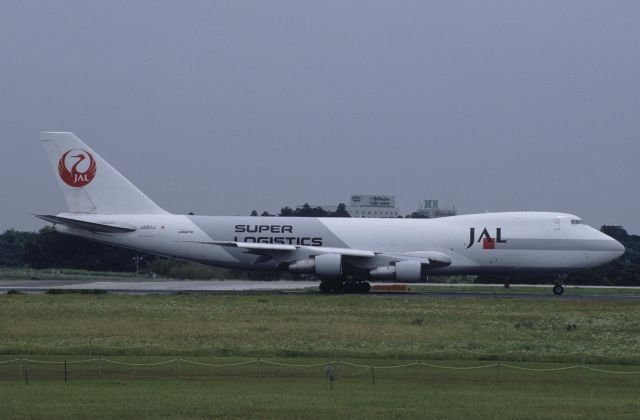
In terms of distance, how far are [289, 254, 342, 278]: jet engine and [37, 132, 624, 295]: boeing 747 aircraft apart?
1.76 ft

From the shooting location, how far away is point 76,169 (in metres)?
50.0

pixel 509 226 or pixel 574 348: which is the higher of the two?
pixel 509 226

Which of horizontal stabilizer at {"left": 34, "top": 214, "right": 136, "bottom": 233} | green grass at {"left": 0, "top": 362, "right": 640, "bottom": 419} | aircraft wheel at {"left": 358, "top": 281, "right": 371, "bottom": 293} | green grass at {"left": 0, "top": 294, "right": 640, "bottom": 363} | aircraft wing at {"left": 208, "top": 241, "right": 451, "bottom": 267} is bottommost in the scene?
green grass at {"left": 0, "top": 362, "right": 640, "bottom": 419}

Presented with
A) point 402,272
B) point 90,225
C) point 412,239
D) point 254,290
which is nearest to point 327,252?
point 402,272

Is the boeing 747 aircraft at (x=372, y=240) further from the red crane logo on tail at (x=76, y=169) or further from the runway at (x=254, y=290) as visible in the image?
the red crane logo on tail at (x=76, y=169)

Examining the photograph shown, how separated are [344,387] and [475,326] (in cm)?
1396

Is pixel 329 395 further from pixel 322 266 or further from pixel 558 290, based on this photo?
pixel 558 290

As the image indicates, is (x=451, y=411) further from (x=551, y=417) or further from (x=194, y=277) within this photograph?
(x=194, y=277)

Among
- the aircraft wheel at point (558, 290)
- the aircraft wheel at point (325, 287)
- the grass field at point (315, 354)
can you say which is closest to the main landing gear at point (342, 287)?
the aircraft wheel at point (325, 287)

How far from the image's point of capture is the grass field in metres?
16.9

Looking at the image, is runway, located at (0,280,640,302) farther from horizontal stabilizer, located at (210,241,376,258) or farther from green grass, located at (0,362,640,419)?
green grass, located at (0,362,640,419)

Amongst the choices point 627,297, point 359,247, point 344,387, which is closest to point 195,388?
point 344,387

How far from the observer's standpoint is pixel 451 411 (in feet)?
53.7

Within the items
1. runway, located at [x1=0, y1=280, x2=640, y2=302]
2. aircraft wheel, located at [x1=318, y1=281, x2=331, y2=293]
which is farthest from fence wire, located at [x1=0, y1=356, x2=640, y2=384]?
aircraft wheel, located at [x1=318, y1=281, x2=331, y2=293]
